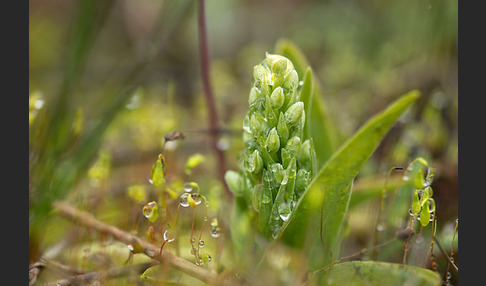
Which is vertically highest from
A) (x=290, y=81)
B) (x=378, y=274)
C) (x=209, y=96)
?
(x=290, y=81)

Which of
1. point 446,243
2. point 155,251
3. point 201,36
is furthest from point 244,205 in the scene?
point 201,36

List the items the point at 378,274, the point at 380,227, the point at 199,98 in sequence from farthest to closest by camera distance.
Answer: the point at 199,98 < the point at 380,227 < the point at 378,274

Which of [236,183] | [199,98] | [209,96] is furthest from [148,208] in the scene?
[199,98]

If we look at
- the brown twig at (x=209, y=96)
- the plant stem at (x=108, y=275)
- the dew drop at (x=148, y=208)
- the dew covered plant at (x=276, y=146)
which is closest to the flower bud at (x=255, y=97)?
the dew covered plant at (x=276, y=146)

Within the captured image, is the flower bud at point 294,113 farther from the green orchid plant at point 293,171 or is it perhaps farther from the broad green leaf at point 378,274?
the broad green leaf at point 378,274

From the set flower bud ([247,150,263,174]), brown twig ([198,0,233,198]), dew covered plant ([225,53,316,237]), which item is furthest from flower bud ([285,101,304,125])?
brown twig ([198,0,233,198])

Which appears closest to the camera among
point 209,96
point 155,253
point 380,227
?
point 155,253

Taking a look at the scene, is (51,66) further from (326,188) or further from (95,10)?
(326,188)

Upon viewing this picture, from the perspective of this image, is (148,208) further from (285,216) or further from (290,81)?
(290,81)
